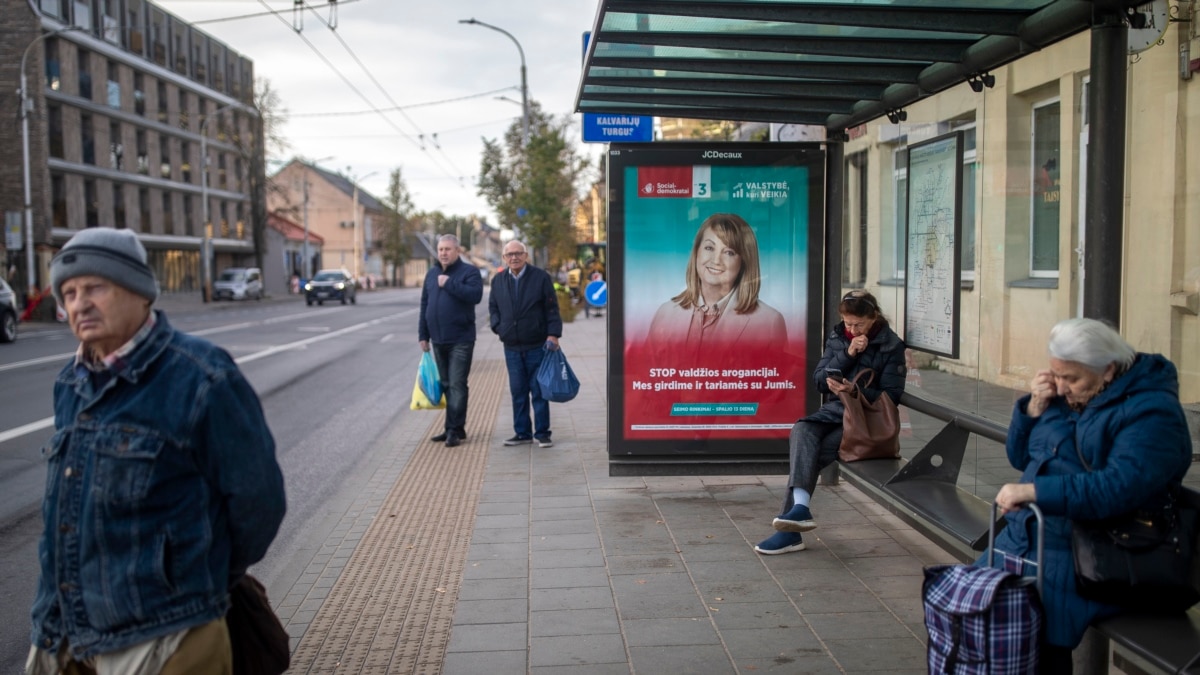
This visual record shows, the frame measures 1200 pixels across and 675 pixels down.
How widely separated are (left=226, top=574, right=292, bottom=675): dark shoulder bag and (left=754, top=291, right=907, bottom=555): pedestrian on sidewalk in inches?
140

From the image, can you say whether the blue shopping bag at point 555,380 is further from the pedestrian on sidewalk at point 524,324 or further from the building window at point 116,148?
the building window at point 116,148

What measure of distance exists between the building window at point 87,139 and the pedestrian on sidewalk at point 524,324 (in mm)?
47831

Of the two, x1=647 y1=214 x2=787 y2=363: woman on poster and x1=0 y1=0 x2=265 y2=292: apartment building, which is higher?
x1=0 y1=0 x2=265 y2=292: apartment building

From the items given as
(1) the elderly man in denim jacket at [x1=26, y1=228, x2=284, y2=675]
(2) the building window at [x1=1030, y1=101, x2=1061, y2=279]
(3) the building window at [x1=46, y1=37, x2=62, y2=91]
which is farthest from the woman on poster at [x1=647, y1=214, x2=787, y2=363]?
(3) the building window at [x1=46, y1=37, x2=62, y2=91]

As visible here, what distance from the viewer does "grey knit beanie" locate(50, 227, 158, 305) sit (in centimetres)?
257

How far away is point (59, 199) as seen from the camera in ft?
158

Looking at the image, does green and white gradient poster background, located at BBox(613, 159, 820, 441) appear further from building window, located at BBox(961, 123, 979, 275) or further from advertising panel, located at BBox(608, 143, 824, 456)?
building window, located at BBox(961, 123, 979, 275)

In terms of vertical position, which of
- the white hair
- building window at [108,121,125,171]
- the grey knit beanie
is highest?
building window at [108,121,125,171]

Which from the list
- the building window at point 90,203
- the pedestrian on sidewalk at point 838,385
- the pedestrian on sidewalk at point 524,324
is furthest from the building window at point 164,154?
the pedestrian on sidewalk at point 838,385

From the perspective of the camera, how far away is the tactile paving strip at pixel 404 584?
14.9 feet

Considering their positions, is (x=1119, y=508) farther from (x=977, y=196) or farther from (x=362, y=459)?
(x=362, y=459)

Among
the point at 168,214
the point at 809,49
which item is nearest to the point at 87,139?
the point at 168,214

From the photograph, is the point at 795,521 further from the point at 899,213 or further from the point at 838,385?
the point at 899,213

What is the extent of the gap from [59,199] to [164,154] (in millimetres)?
13786
